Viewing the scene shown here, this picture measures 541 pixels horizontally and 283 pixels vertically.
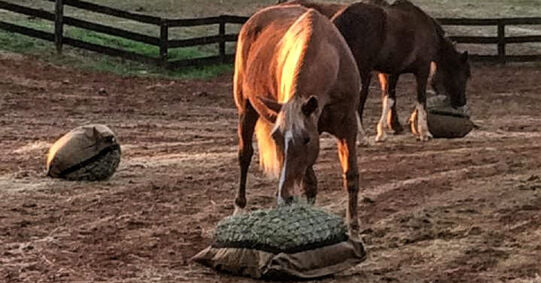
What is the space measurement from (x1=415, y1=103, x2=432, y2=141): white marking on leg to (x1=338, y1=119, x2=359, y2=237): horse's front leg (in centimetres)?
529

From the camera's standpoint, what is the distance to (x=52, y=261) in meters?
6.02

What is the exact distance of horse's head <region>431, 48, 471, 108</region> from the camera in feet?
40.8

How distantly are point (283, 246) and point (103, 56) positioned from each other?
1340 cm

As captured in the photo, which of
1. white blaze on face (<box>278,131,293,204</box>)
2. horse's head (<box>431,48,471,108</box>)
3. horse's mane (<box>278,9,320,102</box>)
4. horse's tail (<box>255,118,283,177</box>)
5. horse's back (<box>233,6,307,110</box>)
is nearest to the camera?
white blaze on face (<box>278,131,293,204</box>)

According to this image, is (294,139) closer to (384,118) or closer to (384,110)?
(384,118)

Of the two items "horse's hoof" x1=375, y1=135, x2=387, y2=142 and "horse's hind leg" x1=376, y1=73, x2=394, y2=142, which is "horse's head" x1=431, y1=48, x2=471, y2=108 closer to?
"horse's hind leg" x1=376, y1=73, x2=394, y2=142

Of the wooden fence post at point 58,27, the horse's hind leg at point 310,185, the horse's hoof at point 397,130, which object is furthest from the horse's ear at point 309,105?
the wooden fence post at point 58,27

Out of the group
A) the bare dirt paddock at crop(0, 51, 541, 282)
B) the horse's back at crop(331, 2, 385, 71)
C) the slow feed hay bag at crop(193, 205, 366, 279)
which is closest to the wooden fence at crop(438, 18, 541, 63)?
the bare dirt paddock at crop(0, 51, 541, 282)

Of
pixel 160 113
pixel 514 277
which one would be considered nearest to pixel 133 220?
pixel 514 277

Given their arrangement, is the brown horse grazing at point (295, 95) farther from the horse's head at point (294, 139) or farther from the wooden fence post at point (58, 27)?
the wooden fence post at point (58, 27)

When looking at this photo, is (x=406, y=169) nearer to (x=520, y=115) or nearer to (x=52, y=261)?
(x=52, y=261)

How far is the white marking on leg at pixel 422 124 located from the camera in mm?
11641

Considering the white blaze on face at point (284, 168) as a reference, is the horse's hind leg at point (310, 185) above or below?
below

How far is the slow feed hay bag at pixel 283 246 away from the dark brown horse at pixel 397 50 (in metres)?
4.92
